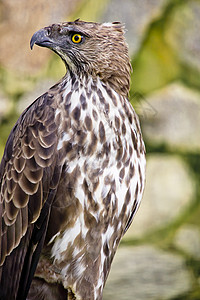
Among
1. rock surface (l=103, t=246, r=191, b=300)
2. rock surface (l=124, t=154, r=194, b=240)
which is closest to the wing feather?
rock surface (l=103, t=246, r=191, b=300)

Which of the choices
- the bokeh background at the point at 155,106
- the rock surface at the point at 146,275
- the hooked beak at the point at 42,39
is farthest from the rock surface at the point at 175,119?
the hooked beak at the point at 42,39

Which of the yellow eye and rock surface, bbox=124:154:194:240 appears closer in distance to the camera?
the yellow eye

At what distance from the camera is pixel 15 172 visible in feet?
7.25

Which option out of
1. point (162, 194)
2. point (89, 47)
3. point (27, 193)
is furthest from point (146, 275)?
point (89, 47)

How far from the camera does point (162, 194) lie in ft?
11.4

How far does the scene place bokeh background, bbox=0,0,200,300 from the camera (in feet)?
10.6

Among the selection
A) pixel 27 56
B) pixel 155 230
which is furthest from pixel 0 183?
pixel 155 230

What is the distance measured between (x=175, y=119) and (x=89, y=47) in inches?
51.8

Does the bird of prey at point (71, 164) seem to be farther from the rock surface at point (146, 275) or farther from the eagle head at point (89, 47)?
the rock surface at point (146, 275)

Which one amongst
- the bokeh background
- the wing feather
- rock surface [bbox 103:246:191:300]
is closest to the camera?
the wing feather

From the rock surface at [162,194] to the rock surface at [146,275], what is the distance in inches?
4.1

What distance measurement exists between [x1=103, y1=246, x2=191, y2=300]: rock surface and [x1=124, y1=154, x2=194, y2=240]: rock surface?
11 centimetres

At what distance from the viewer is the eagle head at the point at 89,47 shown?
7.22ft

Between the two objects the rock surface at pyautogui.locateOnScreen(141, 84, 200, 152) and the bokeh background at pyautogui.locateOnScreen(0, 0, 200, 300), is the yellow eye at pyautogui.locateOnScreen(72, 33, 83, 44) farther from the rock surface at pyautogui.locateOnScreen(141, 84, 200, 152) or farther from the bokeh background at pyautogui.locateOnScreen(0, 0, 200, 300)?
the rock surface at pyautogui.locateOnScreen(141, 84, 200, 152)
